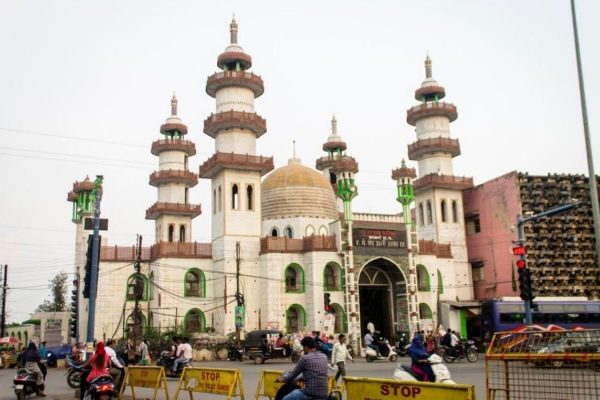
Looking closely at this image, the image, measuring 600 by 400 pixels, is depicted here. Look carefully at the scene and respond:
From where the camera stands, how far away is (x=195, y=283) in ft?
135

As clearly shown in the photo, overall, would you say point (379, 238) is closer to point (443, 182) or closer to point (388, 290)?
point (388, 290)

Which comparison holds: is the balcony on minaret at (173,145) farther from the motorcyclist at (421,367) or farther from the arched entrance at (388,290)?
the motorcyclist at (421,367)

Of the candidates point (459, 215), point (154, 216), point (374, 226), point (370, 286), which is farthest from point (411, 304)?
point (154, 216)

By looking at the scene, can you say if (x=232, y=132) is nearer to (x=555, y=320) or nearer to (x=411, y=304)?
(x=411, y=304)

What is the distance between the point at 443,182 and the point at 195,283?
64.1 feet

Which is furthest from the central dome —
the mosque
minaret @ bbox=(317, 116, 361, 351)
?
minaret @ bbox=(317, 116, 361, 351)

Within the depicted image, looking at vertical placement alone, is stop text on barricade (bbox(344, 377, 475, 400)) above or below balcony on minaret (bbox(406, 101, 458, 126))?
below

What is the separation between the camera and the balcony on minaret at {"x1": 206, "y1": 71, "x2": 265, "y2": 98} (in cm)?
4262

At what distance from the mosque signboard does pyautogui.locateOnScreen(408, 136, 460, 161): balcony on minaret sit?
27.0 ft

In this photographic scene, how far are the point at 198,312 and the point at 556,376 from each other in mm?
35181

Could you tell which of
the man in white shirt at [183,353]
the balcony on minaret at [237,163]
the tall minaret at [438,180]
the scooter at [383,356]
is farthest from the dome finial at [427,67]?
the man in white shirt at [183,353]

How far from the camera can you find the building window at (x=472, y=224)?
47.5 metres

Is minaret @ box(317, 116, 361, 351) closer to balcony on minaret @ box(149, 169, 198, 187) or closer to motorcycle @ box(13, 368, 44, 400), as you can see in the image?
balcony on minaret @ box(149, 169, 198, 187)

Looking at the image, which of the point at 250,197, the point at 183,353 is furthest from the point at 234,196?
the point at 183,353
